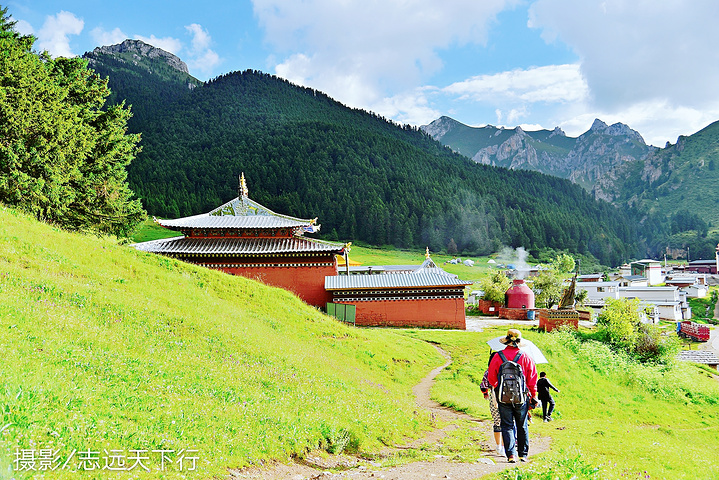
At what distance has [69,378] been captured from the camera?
6277 millimetres

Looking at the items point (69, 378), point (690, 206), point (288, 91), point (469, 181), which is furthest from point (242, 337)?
point (690, 206)

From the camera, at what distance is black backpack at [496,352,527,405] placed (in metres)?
7.07

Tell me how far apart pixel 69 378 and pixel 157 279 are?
34.1 feet

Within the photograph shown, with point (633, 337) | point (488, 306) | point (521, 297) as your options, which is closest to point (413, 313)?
point (633, 337)

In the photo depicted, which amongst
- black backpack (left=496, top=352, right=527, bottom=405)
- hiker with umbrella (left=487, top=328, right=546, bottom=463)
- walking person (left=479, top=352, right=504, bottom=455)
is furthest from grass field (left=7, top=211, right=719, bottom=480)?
black backpack (left=496, top=352, right=527, bottom=405)

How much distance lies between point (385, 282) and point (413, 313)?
2.81 m

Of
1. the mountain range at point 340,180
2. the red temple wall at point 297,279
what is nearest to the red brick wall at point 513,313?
the red temple wall at point 297,279

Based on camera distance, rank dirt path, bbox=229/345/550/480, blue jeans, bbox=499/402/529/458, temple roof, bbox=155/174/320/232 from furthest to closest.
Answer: temple roof, bbox=155/174/320/232 → blue jeans, bbox=499/402/529/458 → dirt path, bbox=229/345/550/480

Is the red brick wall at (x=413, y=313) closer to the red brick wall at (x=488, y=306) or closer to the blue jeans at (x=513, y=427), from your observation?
the red brick wall at (x=488, y=306)

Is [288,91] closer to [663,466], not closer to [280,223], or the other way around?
[280,223]

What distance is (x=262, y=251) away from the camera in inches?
1135

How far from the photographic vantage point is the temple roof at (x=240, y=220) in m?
30.3

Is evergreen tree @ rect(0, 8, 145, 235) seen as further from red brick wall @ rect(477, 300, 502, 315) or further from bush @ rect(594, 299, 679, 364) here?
bush @ rect(594, 299, 679, 364)

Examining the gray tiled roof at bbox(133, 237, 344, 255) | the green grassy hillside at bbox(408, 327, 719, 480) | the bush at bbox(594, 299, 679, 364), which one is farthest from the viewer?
the gray tiled roof at bbox(133, 237, 344, 255)
